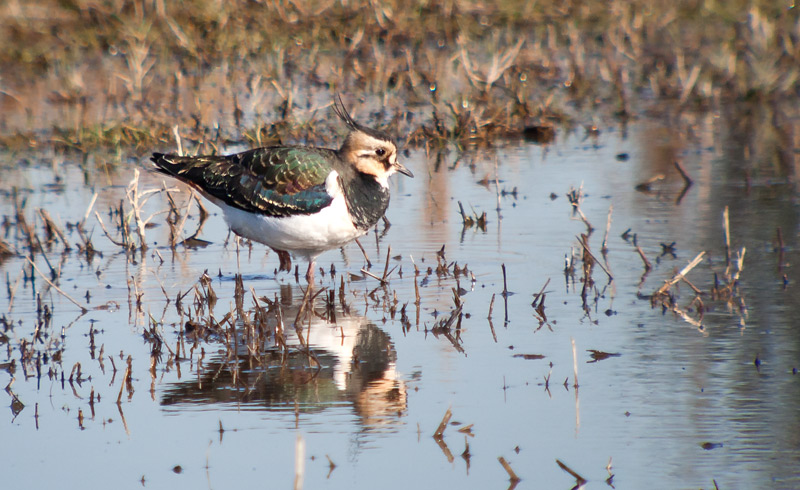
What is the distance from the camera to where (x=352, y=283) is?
801cm

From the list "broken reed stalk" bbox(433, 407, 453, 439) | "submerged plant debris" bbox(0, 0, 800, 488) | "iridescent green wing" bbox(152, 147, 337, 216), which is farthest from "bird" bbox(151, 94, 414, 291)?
"broken reed stalk" bbox(433, 407, 453, 439)

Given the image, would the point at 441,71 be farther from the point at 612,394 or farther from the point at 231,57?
the point at 612,394

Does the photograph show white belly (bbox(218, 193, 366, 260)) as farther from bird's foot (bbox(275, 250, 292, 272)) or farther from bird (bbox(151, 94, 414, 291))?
bird's foot (bbox(275, 250, 292, 272))

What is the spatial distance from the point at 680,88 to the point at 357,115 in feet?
14.6

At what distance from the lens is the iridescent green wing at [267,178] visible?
7.82m

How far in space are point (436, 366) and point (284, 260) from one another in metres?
2.64

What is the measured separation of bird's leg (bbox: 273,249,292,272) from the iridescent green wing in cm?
50

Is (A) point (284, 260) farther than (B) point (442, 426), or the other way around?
(A) point (284, 260)

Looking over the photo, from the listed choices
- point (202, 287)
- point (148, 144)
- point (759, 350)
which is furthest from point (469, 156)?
point (759, 350)

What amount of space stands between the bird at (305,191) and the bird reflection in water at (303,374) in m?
0.96

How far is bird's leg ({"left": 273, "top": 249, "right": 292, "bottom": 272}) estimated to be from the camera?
8391 mm

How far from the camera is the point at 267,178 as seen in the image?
8.02 metres

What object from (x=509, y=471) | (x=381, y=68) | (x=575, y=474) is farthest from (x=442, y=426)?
(x=381, y=68)

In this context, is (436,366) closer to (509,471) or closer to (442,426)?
(442,426)
